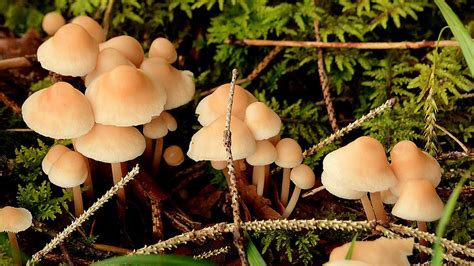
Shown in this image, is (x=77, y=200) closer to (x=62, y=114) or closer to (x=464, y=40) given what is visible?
(x=62, y=114)

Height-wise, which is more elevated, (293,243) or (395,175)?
(395,175)

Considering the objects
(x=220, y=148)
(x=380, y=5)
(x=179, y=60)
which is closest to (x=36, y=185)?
(x=220, y=148)

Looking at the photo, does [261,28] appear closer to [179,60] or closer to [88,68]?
[179,60]

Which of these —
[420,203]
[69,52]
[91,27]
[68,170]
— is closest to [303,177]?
[420,203]

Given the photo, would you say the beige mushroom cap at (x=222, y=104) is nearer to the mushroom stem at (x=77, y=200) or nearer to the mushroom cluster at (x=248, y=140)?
the mushroom cluster at (x=248, y=140)

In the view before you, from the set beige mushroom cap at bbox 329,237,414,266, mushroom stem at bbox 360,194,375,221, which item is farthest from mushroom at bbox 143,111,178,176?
beige mushroom cap at bbox 329,237,414,266
